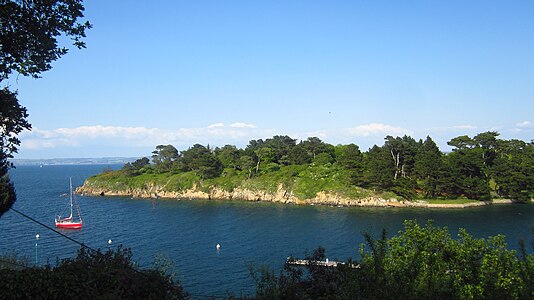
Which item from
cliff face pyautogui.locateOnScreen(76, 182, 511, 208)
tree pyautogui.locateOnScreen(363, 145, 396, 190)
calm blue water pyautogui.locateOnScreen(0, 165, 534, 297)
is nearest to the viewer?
calm blue water pyautogui.locateOnScreen(0, 165, 534, 297)

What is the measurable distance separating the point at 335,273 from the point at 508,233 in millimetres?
38287

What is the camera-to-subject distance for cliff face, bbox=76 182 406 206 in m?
61.7

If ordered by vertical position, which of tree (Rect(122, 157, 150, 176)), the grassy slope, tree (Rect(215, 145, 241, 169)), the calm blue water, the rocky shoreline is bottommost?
the calm blue water

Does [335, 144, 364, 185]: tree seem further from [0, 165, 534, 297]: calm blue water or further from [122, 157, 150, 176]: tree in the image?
[122, 157, 150, 176]: tree

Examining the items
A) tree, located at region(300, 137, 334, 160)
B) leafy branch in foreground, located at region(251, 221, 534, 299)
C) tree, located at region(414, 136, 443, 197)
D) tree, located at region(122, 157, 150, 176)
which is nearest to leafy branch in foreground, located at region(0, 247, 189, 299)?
leafy branch in foreground, located at region(251, 221, 534, 299)

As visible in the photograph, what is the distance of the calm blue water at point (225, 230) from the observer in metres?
30.9

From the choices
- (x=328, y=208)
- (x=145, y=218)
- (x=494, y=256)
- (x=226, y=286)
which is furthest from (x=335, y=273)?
(x=328, y=208)

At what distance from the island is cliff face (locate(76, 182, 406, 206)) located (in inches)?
5.1

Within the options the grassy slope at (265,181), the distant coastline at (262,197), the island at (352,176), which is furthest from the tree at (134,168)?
the distant coastline at (262,197)

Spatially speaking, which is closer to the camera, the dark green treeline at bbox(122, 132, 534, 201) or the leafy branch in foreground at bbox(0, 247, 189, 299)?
the leafy branch in foreground at bbox(0, 247, 189, 299)

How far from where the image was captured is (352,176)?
6494cm

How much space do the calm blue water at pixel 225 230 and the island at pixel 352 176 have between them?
4.87 metres

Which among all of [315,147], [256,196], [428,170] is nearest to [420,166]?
[428,170]

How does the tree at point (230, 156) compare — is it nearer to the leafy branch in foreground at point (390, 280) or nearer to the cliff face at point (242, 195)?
the cliff face at point (242, 195)
